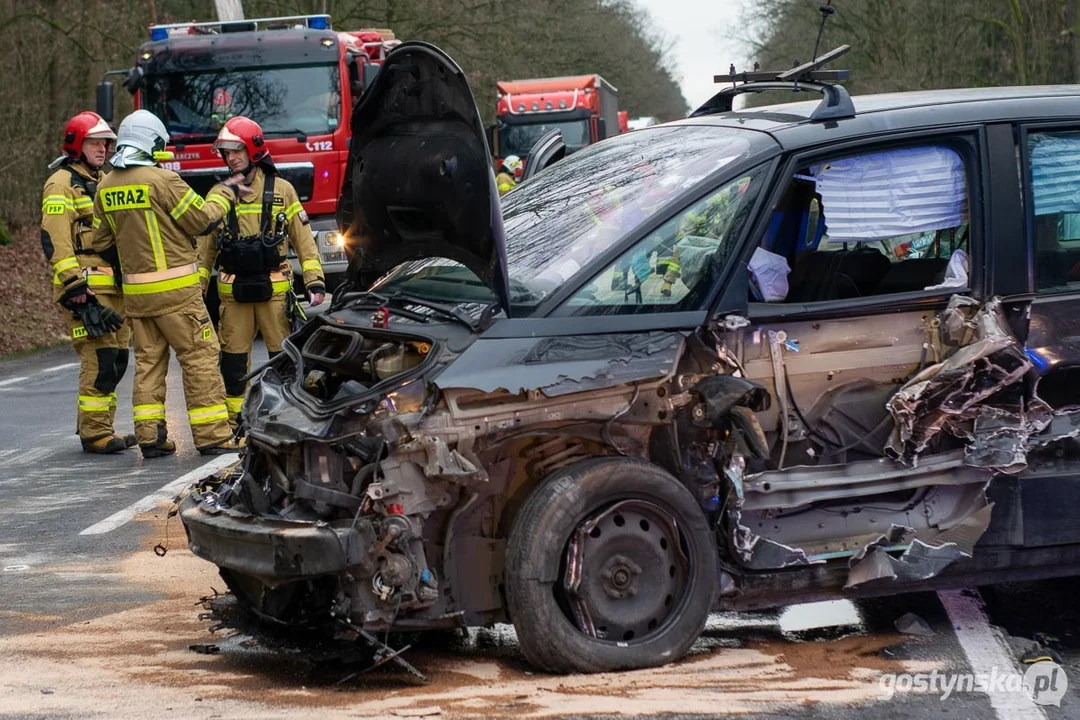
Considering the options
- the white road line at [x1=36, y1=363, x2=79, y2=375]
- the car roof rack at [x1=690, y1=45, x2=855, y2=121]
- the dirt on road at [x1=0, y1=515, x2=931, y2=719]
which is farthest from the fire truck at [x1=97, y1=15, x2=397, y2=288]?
the dirt on road at [x1=0, y1=515, x2=931, y2=719]

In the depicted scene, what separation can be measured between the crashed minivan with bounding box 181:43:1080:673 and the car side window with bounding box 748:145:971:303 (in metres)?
0.01

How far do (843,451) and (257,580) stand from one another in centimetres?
203

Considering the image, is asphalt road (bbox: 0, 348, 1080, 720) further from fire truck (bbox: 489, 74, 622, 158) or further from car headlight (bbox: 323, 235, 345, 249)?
fire truck (bbox: 489, 74, 622, 158)

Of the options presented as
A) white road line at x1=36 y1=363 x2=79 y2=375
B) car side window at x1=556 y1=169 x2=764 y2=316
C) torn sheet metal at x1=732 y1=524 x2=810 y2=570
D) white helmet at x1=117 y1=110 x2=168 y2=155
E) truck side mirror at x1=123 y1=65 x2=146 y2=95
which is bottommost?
white road line at x1=36 y1=363 x2=79 y2=375

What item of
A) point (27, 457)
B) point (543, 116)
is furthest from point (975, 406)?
point (543, 116)

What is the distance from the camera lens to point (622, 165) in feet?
17.7

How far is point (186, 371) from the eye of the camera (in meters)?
8.79

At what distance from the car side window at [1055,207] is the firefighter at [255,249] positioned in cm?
505

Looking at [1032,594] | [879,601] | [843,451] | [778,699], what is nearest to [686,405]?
[843,451]

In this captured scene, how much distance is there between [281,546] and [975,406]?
2337mm

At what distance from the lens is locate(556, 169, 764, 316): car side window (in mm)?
4625

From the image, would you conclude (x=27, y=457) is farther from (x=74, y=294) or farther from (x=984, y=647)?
(x=984, y=647)

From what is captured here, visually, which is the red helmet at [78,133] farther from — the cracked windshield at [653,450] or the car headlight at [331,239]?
the car headlight at [331,239]

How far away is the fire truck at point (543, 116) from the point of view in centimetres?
2536
